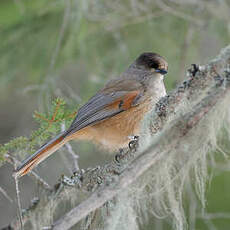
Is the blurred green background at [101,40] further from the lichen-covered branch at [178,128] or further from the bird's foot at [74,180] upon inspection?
the lichen-covered branch at [178,128]

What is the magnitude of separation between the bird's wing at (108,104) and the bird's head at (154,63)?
297 mm

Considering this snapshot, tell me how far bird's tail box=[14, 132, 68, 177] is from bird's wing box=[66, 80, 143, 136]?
0.20 metres

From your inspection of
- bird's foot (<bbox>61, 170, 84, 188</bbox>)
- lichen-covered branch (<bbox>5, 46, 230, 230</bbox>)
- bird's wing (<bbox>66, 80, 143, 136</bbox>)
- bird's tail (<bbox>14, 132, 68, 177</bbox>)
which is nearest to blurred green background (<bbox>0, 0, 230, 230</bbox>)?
bird's wing (<bbox>66, 80, 143, 136</bbox>)

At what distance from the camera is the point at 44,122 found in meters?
3.12

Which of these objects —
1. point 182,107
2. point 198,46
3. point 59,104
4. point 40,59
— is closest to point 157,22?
point 198,46

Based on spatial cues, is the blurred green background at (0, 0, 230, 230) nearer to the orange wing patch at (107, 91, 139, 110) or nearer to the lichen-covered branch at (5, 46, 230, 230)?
the orange wing patch at (107, 91, 139, 110)

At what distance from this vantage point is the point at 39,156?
138 inches

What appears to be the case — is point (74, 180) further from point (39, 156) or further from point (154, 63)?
point (154, 63)

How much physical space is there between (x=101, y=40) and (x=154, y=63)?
1.79 m

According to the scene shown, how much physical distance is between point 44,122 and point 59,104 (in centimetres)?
16

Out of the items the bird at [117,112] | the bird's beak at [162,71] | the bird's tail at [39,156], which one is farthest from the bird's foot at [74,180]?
the bird's beak at [162,71]

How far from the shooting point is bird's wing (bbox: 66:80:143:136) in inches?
163

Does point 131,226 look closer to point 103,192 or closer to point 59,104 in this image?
point 103,192

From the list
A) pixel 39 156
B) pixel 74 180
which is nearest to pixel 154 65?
pixel 39 156
